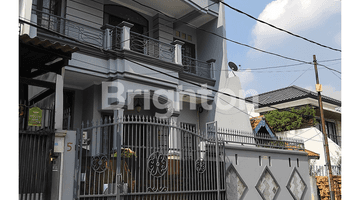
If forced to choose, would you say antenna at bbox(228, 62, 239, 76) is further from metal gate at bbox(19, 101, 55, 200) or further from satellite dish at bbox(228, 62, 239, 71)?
metal gate at bbox(19, 101, 55, 200)

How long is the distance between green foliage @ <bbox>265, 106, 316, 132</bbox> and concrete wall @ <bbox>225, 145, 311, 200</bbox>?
22.8 ft

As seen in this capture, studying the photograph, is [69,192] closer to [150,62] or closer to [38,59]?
[38,59]

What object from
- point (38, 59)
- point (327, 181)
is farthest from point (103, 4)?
point (327, 181)

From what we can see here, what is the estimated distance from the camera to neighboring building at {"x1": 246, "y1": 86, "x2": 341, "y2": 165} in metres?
16.4

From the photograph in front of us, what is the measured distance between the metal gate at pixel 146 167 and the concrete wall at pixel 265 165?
0.79m

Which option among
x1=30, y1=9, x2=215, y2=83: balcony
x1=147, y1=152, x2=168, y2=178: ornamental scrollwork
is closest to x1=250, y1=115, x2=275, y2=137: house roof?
x1=30, y1=9, x2=215, y2=83: balcony

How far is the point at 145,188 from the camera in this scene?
6809 millimetres

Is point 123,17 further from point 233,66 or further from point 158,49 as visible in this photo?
point 233,66

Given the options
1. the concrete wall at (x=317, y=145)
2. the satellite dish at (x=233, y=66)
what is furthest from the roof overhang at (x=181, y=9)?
the concrete wall at (x=317, y=145)

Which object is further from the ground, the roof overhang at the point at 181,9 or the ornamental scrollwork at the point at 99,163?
the roof overhang at the point at 181,9

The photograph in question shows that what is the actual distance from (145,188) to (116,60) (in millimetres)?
4748

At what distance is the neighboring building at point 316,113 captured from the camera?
53.7 feet

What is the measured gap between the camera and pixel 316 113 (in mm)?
18812

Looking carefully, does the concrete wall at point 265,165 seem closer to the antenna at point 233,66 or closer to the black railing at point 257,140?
the black railing at point 257,140
